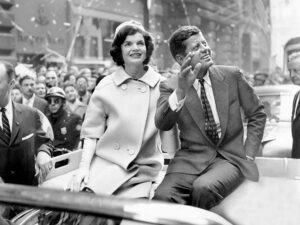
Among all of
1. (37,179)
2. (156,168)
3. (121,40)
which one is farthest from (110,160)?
(37,179)

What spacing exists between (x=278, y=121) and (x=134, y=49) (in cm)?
322

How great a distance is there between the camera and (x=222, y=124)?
110 inches

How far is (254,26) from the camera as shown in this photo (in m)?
18.6

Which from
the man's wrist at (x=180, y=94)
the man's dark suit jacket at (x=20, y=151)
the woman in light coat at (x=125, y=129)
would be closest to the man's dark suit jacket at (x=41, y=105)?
the man's dark suit jacket at (x=20, y=151)

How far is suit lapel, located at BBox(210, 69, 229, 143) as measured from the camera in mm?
2795

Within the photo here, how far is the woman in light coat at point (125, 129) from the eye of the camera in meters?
2.89

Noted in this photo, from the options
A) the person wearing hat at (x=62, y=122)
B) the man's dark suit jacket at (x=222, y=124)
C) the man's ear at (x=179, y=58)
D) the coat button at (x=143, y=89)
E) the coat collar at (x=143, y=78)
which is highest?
the man's ear at (x=179, y=58)

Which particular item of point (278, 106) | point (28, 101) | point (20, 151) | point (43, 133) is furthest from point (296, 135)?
point (28, 101)

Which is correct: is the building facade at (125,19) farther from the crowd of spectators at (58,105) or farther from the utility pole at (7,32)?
the crowd of spectators at (58,105)

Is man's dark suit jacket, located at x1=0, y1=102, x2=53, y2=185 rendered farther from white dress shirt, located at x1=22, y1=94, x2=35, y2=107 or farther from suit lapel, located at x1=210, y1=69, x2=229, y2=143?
white dress shirt, located at x1=22, y1=94, x2=35, y2=107

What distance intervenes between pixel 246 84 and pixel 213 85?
0.17 m

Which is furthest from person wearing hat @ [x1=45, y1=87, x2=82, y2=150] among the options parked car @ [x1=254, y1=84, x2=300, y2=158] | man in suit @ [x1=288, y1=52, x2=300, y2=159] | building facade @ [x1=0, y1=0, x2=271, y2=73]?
building facade @ [x1=0, y1=0, x2=271, y2=73]

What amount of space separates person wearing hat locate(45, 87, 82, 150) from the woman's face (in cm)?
323

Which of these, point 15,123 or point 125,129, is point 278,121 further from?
point 125,129
